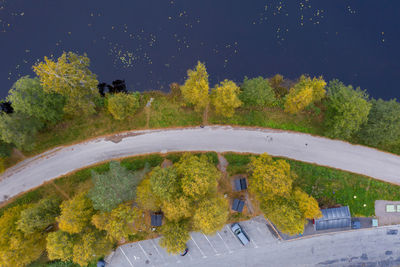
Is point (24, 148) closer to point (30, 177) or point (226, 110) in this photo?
point (30, 177)

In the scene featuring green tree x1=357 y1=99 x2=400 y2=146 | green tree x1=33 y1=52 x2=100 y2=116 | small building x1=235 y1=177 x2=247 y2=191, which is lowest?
small building x1=235 y1=177 x2=247 y2=191

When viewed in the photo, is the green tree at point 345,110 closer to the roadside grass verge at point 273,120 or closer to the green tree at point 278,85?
the roadside grass verge at point 273,120

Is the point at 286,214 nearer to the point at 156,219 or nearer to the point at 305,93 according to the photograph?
the point at 305,93

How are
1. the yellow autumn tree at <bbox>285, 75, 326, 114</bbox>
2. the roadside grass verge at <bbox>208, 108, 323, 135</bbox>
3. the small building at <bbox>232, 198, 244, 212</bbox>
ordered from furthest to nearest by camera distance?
the roadside grass verge at <bbox>208, 108, 323, 135</bbox> < the small building at <bbox>232, 198, 244, 212</bbox> < the yellow autumn tree at <bbox>285, 75, 326, 114</bbox>

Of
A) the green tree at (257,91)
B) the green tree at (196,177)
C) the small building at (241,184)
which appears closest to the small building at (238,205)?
the small building at (241,184)

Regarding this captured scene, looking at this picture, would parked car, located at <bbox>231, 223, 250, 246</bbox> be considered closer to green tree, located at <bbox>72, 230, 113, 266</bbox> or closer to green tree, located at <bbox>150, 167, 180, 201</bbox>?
green tree, located at <bbox>150, 167, 180, 201</bbox>

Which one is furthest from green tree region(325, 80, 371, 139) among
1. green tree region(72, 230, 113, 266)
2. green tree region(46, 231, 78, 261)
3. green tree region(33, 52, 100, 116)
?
green tree region(46, 231, 78, 261)
